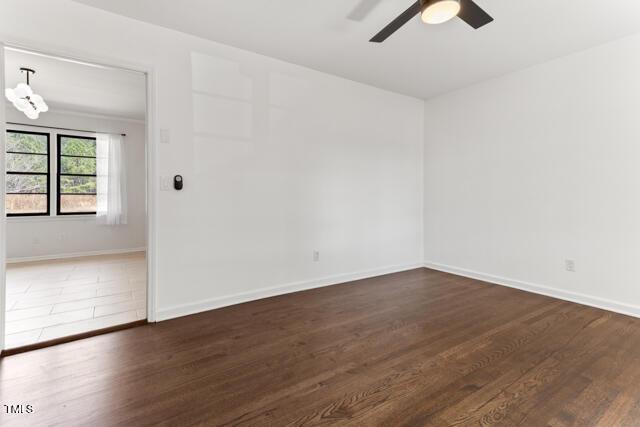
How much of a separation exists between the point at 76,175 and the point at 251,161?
4659mm

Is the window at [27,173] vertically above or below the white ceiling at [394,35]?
below

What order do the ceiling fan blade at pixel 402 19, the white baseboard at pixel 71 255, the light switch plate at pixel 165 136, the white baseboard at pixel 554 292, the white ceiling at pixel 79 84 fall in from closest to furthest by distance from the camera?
1. the ceiling fan blade at pixel 402 19
2. the light switch plate at pixel 165 136
3. the white baseboard at pixel 554 292
4. the white ceiling at pixel 79 84
5. the white baseboard at pixel 71 255

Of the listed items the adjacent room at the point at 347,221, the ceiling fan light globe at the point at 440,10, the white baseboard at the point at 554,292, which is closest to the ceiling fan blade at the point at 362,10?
the adjacent room at the point at 347,221

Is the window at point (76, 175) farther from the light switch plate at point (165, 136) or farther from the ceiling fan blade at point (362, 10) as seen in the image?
the ceiling fan blade at point (362, 10)

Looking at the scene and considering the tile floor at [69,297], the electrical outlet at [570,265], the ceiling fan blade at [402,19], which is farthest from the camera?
the electrical outlet at [570,265]

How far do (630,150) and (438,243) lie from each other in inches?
91.4

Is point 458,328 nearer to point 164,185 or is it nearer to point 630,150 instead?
point 630,150

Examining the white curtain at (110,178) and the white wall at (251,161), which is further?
the white curtain at (110,178)

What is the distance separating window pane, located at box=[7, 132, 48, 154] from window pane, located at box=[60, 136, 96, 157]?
9.9 inches

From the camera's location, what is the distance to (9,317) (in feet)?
8.96

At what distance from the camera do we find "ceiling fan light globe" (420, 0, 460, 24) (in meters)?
1.76

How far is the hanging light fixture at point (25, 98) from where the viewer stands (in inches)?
135

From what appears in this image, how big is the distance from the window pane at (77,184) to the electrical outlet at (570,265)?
25.1ft

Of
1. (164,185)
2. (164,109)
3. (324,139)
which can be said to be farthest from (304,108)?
(164,185)
